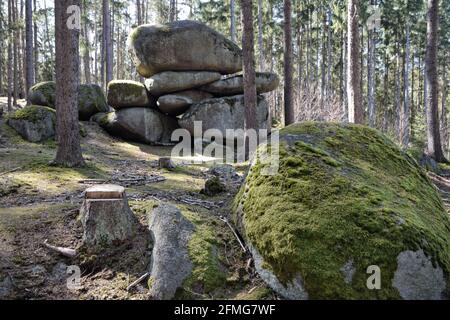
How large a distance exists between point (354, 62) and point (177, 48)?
690 centimetres

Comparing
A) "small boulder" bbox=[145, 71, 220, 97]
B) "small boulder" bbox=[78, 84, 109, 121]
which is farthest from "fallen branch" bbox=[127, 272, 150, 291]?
"small boulder" bbox=[78, 84, 109, 121]

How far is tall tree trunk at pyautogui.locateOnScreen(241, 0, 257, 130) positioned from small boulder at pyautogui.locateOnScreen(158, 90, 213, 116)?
4.31 m

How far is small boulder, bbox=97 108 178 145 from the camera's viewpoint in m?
13.6

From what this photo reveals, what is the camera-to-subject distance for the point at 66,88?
7.69 m

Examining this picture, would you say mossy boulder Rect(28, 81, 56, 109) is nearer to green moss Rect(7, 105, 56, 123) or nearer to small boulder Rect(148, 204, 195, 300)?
green moss Rect(7, 105, 56, 123)

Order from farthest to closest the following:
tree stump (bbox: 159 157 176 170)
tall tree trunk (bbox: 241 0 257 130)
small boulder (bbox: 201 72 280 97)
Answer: small boulder (bbox: 201 72 280 97)
tall tree trunk (bbox: 241 0 257 130)
tree stump (bbox: 159 157 176 170)

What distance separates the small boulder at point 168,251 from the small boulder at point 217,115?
31.4ft

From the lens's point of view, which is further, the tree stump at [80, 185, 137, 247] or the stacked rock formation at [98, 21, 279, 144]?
the stacked rock formation at [98, 21, 279, 144]

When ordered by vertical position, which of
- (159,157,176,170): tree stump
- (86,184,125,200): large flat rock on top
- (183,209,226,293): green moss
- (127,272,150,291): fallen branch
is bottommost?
(127,272,150,291): fallen branch

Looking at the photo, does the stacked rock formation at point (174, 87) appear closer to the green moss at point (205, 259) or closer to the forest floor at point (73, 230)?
the forest floor at point (73, 230)

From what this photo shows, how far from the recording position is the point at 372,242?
332cm

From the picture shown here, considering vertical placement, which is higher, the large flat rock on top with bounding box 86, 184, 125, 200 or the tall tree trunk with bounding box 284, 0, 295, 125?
the tall tree trunk with bounding box 284, 0, 295, 125

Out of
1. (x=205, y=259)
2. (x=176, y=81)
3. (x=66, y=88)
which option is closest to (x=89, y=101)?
(x=176, y=81)
